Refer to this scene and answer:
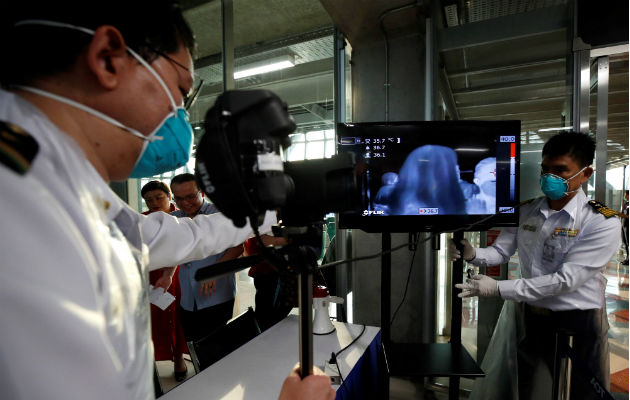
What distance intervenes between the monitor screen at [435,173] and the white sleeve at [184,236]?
64 cm

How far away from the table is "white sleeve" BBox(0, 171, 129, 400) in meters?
0.84

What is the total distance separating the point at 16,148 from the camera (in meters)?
0.39

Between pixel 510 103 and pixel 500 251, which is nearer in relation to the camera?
pixel 500 251

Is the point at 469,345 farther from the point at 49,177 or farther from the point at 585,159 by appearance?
the point at 49,177

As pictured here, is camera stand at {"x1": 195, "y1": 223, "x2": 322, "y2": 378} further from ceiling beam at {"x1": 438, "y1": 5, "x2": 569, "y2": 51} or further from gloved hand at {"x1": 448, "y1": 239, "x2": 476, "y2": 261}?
ceiling beam at {"x1": 438, "y1": 5, "x2": 569, "y2": 51}

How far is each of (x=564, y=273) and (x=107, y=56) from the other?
2.01 meters

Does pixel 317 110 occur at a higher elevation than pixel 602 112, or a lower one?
higher

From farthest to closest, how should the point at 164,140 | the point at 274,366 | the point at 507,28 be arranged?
1. the point at 507,28
2. the point at 274,366
3. the point at 164,140

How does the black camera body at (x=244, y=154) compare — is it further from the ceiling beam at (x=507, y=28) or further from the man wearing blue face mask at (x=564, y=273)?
the ceiling beam at (x=507, y=28)

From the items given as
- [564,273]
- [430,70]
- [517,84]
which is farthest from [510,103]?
[564,273]

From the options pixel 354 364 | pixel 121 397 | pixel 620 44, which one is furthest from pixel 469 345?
pixel 121 397

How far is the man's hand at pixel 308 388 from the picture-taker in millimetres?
567

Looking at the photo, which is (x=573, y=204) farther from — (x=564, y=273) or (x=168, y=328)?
(x=168, y=328)

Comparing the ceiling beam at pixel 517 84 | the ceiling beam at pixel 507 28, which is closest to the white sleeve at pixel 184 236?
the ceiling beam at pixel 507 28
